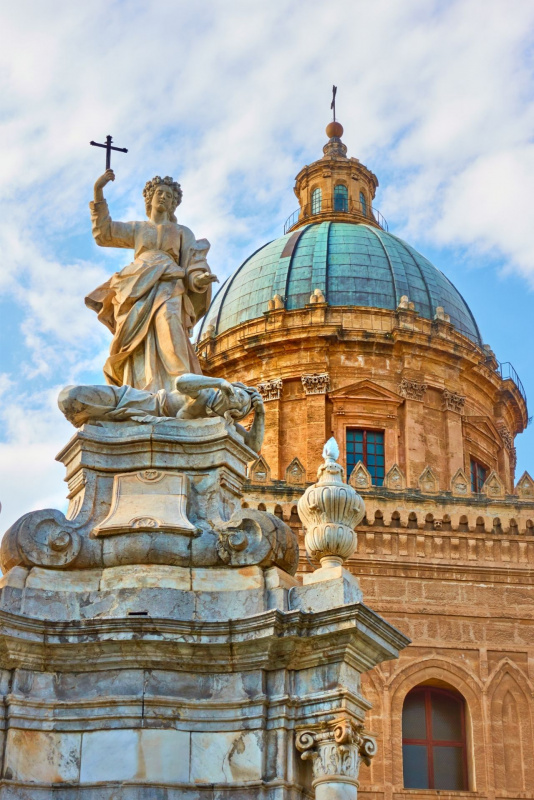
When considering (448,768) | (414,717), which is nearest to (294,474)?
(414,717)

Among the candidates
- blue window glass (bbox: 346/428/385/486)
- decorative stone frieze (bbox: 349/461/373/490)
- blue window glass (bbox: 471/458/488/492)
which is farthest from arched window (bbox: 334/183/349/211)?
decorative stone frieze (bbox: 349/461/373/490)

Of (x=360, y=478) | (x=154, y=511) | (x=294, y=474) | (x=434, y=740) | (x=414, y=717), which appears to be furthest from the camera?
(x=360, y=478)

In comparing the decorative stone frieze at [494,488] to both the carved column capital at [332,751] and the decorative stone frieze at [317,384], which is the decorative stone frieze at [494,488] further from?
the carved column capital at [332,751]

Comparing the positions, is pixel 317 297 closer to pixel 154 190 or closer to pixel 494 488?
pixel 494 488

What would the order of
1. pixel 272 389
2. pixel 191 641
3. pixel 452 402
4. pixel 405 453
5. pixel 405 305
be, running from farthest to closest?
pixel 405 305 < pixel 452 402 < pixel 272 389 < pixel 405 453 < pixel 191 641

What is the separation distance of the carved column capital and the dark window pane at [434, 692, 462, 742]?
23.0 meters

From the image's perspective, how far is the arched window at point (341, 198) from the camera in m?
46.5

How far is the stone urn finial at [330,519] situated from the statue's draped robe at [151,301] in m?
1.66

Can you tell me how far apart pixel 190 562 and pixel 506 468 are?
33.9 m

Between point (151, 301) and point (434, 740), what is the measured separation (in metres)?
22.4

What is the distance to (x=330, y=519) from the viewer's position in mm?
9516

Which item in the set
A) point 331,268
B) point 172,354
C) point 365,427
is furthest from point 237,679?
point 331,268

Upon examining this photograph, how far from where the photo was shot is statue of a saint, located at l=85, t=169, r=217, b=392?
34.6ft

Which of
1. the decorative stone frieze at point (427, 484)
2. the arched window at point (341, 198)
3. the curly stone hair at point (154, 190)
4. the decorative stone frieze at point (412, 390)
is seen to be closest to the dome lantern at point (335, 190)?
the arched window at point (341, 198)
